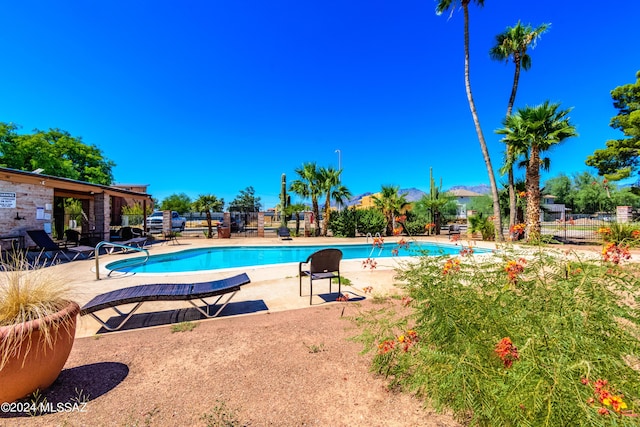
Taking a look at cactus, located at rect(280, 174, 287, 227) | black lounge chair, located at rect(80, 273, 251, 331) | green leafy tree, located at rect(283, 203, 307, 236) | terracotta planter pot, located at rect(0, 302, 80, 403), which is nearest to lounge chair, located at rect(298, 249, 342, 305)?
black lounge chair, located at rect(80, 273, 251, 331)

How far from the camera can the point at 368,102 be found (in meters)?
33.1

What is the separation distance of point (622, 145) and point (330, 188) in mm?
19850

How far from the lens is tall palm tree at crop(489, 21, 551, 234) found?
1462cm

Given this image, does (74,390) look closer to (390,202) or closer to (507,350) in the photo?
(507,350)

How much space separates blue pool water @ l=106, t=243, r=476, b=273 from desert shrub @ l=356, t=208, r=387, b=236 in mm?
3614

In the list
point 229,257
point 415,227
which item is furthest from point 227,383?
point 415,227

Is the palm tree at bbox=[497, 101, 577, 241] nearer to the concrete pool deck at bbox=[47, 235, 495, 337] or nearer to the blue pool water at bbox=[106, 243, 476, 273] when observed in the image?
the blue pool water at bbox=[106, 243, 476, 273]

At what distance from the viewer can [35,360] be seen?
2.16 metres

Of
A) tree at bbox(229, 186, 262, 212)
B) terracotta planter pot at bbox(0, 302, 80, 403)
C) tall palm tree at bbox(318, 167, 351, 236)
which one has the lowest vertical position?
terracotta planter pot at bbox(0, 302, 80, 403)

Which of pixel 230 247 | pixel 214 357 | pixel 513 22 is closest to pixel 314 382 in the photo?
pixel 214 357

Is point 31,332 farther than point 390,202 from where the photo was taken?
No

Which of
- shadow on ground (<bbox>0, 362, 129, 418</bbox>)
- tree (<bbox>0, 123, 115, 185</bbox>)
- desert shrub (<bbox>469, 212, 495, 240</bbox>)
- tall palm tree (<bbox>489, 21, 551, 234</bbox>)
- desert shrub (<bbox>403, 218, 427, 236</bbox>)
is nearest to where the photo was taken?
shadow on ground (<bbox>0, 362, 129, 418</bbox>)

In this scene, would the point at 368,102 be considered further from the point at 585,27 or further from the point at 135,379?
the point at 135,379

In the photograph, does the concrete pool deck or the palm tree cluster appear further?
the palm tree cluster
